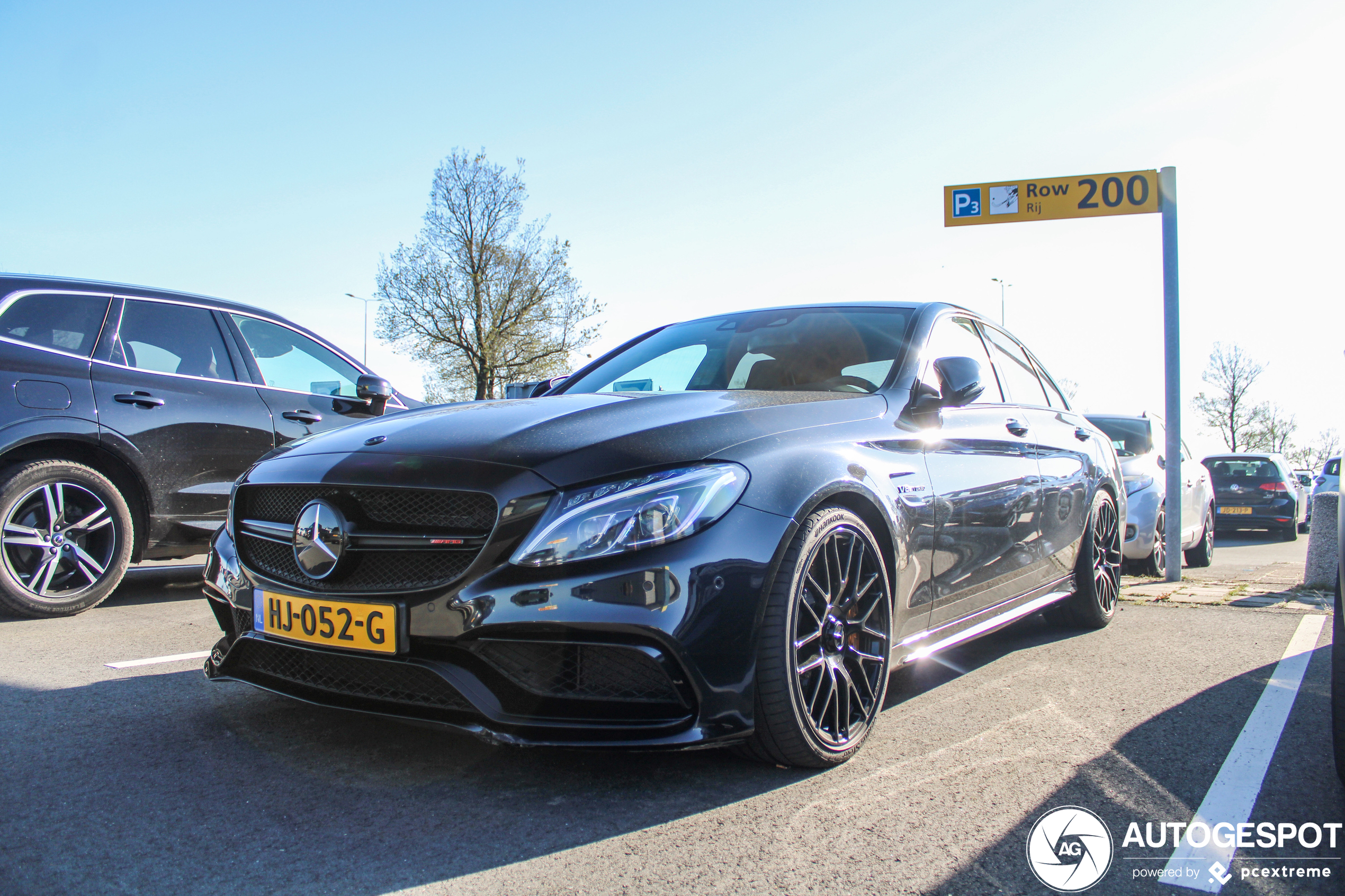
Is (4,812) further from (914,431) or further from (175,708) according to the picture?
(914,431)

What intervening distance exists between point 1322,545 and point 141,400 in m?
7.50

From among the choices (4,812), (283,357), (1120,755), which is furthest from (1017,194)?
(4,812)

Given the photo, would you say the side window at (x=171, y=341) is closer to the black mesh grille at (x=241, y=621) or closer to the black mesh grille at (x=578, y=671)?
the black mesh grille at (x=241, y=621)

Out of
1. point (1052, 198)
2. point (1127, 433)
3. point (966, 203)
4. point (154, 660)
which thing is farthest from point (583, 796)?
point (966, 203)

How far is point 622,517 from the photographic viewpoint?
7.25ft

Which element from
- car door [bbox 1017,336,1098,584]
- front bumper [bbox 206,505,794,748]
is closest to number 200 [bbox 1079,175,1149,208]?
car door [bbox 1017,336,1098,584]

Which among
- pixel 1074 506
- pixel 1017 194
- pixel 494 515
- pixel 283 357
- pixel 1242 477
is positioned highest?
pixel 1017 194

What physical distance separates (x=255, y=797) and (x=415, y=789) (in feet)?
1.19

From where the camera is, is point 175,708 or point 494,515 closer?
point 494,515

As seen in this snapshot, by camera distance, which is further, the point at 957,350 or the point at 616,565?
the point at 957,350

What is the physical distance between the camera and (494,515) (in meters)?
2.23

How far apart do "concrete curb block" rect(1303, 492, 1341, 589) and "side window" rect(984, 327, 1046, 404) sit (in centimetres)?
309

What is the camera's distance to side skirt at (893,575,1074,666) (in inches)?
118

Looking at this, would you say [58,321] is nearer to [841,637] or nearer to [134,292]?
[134,292]
